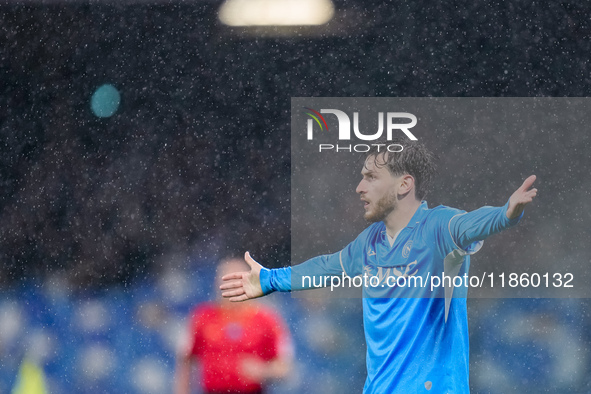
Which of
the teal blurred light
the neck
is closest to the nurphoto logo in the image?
the neck

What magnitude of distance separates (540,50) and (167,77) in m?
1.10

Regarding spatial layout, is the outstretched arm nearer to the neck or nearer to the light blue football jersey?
the light blue football jersey

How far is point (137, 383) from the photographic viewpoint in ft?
5.24

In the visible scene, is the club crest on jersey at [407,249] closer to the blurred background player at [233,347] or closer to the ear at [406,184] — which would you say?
the ear at [406,184]

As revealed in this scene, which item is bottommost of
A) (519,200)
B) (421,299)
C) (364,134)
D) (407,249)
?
(421,299)

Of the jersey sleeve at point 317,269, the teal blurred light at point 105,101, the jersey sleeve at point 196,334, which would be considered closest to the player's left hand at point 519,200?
the jersey sleeve at point 317,269

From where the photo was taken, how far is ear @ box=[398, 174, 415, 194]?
1538 mm

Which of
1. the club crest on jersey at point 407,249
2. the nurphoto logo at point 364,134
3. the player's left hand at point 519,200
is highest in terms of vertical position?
the nurphoto logo at point 364,134

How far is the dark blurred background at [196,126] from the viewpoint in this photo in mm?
1583

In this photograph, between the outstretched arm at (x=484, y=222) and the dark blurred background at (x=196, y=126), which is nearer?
the outstretched arm at (x=484, y=222)

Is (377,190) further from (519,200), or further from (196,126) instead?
(196,126)

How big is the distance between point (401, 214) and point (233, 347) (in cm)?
62

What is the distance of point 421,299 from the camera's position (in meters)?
1.50

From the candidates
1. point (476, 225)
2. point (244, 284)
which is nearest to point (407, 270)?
point (476, 225)
